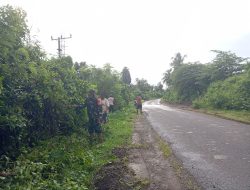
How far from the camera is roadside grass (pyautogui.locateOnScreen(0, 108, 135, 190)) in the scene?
251 inches

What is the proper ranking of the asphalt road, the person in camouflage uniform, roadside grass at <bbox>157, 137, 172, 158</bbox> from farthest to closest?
the person in camouflage uniform < roadside grass at <bbox>157, 137, 172, 158</bbox> < the asphalt road

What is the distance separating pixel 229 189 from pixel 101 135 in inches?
268

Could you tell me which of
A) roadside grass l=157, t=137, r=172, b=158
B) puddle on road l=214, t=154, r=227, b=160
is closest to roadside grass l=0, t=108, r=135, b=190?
roadside grass l=157, t=137, r=172, b=158

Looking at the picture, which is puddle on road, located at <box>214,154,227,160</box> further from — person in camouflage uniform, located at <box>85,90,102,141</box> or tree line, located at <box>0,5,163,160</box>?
tree line, located at <box>0,5,163,160</box>

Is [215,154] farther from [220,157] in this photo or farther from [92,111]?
[92,111]

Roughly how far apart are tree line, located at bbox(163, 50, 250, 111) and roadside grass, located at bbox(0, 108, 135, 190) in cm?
1712

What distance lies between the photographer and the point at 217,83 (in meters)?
34.8

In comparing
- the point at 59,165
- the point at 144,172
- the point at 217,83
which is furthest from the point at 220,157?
the point at 217,83

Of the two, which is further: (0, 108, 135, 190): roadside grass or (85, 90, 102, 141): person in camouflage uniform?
(85, 90, 102, 141): person in camouflage uniform

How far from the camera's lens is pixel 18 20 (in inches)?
369

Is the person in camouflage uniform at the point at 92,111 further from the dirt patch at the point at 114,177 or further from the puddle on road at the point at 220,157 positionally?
the puddle on road at the point at 220,157

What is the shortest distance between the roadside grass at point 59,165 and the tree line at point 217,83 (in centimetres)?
1712

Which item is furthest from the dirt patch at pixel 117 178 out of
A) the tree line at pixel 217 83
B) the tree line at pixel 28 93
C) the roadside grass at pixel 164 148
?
→ the tree line at pixel 217 83

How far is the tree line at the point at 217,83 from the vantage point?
27.1 meters
